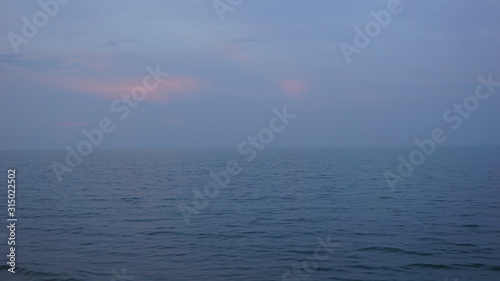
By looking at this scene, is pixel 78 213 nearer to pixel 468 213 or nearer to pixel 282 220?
pixel 282 220

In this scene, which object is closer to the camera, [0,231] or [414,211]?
[0,231]

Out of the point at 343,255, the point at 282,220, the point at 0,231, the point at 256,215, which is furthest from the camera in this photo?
the point at 256,215

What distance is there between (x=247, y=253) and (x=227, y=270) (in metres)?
3.13

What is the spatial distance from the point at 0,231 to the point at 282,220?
67.5 feet

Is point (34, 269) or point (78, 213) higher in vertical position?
point (78, 213)

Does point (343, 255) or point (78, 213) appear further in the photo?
point (78, 213)

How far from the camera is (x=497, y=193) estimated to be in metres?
45.6

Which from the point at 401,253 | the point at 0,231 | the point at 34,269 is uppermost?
the point at 0,231

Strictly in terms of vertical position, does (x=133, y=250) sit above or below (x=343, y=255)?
above

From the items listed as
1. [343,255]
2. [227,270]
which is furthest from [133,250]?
[343,255]

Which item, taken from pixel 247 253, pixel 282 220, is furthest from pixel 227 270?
pixel 282 220

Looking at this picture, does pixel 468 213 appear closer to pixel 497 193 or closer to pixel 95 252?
pixel 497 193

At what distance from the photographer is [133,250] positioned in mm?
23969

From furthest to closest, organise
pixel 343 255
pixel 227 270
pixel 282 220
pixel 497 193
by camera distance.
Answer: pixel 497 193 → pixel 282 220 → pixel 343 255 → pixel 227 270
